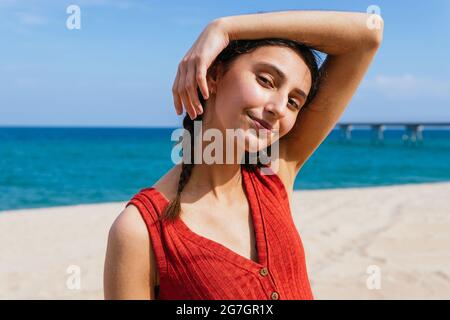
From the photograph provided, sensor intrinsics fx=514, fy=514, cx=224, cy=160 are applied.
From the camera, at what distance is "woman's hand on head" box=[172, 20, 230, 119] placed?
1.50 meters

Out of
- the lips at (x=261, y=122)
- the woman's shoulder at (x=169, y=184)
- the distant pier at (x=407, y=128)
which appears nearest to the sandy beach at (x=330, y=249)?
the woman's shoulder at (x=169, y=184)

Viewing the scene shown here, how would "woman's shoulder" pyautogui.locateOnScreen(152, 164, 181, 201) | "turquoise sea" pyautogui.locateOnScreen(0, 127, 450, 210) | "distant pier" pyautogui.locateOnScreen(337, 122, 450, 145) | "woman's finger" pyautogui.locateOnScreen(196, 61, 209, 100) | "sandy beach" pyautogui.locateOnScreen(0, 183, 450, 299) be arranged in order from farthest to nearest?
"distant pier" pyautogui.locateOnScreen(337, 122, 450, 145) → "turquoise sea" pyautogui.locateOnScreen(0, 127, 450, 210) → "sandy beach" pyautogui.locateOnScreen(0, 183, 450, 299) → "woman's shoulder" pyautogui.locateOnScreen(152, 164, 181, 201) → "woman's finger" pyautogui.locateOnScreen(196, 61, 209, 100)

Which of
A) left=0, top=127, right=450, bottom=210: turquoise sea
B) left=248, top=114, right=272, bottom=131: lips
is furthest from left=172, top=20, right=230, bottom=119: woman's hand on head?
left=0, top=127, right=450, bottom=210: turquoise sea

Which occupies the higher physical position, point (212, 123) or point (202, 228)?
point (212, 123)

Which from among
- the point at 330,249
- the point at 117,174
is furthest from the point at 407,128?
the point at 330,249

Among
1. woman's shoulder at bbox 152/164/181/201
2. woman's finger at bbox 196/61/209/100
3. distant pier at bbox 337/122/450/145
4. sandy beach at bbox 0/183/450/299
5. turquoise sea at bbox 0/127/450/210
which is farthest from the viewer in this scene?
distant pier at bbox 337/122/450/145

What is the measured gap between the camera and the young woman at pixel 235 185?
1492mm

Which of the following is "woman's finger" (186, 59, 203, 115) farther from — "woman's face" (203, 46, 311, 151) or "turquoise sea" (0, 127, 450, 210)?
"turquoise sea" (0, 127, 450, 210)

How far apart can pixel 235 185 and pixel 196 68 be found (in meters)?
0.49

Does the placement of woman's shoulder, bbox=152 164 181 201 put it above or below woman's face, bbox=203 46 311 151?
below

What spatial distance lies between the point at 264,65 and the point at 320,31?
28 cm

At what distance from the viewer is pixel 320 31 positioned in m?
1.74
